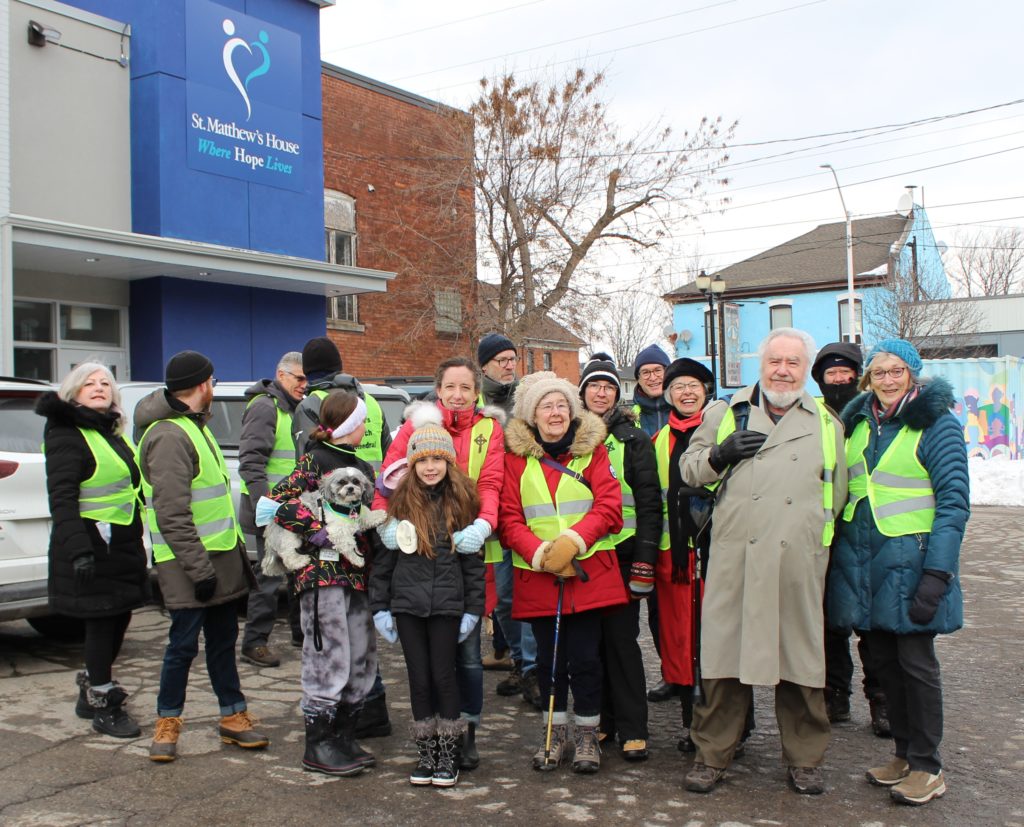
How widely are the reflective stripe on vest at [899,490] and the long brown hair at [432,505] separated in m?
1.74

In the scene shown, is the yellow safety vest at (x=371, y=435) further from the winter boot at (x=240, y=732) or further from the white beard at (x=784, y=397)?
the white beard at (x=784, y=397)

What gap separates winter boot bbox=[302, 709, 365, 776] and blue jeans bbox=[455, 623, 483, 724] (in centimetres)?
56

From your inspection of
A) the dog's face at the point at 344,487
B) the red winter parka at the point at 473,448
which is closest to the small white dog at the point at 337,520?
the dog's face at the point at 344,487

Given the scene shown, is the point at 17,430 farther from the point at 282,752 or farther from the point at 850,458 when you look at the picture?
the point at 850,458

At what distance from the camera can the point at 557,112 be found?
2320 cm

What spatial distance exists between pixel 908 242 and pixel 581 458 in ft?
124

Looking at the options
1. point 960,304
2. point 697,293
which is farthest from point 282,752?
point 697,293

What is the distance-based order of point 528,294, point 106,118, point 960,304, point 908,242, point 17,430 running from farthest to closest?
point 908,242 < point 960,304 < point 528,294 < point 106,118 < point 17,430

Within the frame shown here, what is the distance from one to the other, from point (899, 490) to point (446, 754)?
2.33 metres

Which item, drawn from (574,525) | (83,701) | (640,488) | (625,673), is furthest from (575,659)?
(83,701)

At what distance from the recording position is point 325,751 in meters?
4.50

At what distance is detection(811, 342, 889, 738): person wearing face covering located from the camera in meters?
5.10

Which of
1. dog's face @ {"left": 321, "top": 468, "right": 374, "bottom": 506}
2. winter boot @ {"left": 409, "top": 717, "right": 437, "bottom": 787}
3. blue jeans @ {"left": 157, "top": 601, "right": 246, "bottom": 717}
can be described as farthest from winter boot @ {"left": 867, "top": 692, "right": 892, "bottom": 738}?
blue jeans @ {"left": 157, "top": 601, "right": 246, "bottom": 717}

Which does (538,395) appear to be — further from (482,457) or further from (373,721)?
(373,721)
